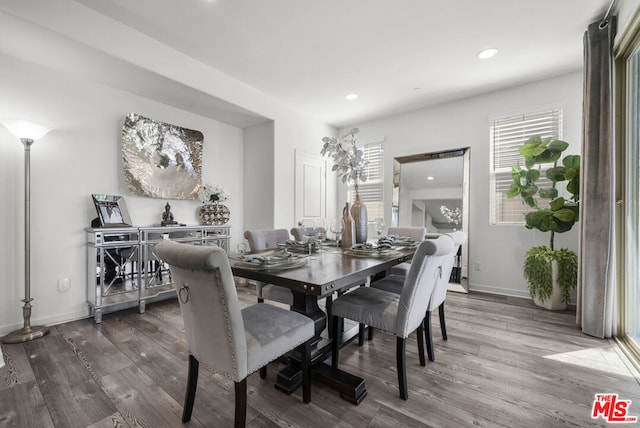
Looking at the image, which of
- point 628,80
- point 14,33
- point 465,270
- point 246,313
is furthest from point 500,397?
point 14,33

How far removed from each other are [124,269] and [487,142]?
4.77m

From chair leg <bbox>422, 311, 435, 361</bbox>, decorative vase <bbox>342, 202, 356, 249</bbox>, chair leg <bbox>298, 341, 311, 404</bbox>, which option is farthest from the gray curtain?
chair leg <bbox>298, 341, 311, 404</bbox>

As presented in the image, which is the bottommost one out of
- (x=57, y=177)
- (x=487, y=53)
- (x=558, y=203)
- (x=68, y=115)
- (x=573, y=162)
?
(x=558, y=203)

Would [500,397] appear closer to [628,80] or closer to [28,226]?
[628,80]

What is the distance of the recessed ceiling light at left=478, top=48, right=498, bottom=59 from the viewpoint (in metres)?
2.80

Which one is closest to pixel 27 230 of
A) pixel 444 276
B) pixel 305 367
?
pixel 305 367

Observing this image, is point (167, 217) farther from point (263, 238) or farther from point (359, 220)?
point (359, 220)

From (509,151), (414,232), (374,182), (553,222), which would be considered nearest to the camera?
(553,222)

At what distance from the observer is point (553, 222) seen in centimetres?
294

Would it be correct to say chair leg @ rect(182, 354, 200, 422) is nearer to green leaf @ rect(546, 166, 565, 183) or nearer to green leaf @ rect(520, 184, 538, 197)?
green leaf @ rect(520, 184, 538, 197)

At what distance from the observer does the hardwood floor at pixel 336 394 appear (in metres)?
1.41

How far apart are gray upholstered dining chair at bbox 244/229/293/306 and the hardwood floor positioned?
1.59 feet

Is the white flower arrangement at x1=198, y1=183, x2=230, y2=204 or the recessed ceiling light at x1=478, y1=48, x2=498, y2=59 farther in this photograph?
the white flower arrangement at x1=198, y1=183, x2=230, y2=204

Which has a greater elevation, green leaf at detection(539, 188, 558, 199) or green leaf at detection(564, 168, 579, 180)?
green leaf at detection(564, 168, 579, 180)
